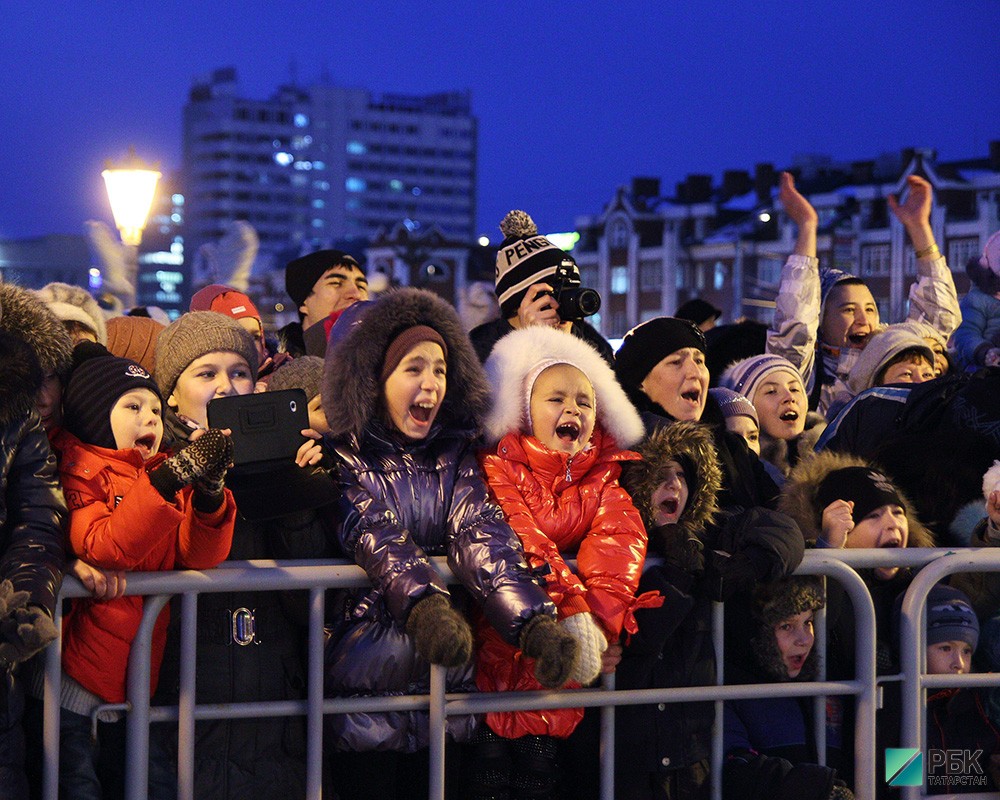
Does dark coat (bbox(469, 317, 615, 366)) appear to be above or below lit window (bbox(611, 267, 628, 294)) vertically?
below

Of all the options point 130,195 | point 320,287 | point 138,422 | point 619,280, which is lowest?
point 138,422

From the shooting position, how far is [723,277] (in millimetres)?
73812

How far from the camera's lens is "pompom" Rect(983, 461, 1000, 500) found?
514 cm

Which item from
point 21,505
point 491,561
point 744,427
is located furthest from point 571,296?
point 21,505

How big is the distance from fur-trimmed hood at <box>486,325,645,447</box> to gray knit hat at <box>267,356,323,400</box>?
685 mm

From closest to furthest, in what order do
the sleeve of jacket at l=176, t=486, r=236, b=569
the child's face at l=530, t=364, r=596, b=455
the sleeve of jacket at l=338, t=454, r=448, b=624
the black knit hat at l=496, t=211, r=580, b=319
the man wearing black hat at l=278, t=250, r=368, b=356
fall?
1. the sleeve of jacket at l=176, t=486, r=236, b=569
2. the sleeve of jacket at l=338, t=454, r=448, b=624
3. the child's face at l=530, t=364, r=596, b=455
4. the black knit hat at l=496, t=211, r=580, b=319
5. the man wearing black hat at l=278, t=250, r=368, b=356

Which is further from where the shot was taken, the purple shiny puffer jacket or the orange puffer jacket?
the purple shiny puffer jacket

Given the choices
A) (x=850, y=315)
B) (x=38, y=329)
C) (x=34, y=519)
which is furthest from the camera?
(x=850, y=315)

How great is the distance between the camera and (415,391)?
4.46 metres

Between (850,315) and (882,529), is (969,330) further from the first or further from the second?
(882,529)

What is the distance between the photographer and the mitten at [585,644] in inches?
162

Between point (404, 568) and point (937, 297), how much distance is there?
504 centimetres

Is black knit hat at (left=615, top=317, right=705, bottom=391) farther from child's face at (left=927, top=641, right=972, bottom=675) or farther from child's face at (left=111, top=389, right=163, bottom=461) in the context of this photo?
child's face at (left=111, top=389, right=163, bottom=461)

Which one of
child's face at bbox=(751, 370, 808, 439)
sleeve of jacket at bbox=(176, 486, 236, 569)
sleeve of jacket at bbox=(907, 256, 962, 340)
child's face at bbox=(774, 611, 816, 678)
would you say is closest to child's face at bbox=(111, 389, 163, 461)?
Answer: sleeve of jacket at bbox=(176, 486, 236, 569)
